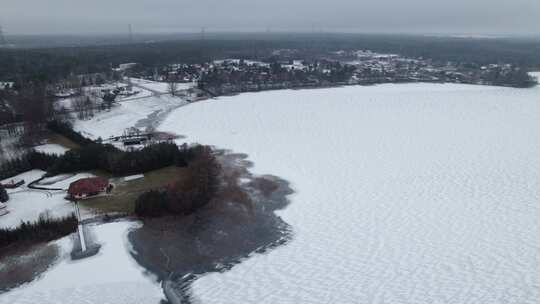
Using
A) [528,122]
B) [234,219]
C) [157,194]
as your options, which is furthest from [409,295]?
[528,122]

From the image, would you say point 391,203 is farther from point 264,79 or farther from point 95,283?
point 264,79

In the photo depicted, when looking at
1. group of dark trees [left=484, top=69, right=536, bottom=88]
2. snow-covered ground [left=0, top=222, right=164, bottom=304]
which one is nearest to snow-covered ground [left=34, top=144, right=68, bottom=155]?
snow-covered ground [left=0, top=222, right=164, bottom=304]

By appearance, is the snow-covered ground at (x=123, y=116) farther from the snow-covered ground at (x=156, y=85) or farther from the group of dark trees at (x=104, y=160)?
the group of dark trees at (x=104, y=160)

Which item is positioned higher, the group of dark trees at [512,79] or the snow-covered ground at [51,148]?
the group of dark trees at [512,79]

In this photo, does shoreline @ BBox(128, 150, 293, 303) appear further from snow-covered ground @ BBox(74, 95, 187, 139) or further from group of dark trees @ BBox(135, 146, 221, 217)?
snow-covered ground @ BBox(74, 95, 187, 139)

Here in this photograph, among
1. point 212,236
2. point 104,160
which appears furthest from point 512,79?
point 104,160

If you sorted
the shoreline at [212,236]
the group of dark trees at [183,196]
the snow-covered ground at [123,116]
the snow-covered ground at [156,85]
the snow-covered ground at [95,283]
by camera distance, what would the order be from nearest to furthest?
1. the snow-covered ground at [95,283]
2. the shoreline at [212,236]
3. the group of dark trees at [183,196]
4. the snow-covered ground at [123,116]
5. the snow-covered ground at [156,85]

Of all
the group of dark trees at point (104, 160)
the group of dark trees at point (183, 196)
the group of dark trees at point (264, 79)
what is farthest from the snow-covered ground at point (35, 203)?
the group of dark trees at point (264, 79)

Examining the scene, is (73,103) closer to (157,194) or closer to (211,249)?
(157,194)
